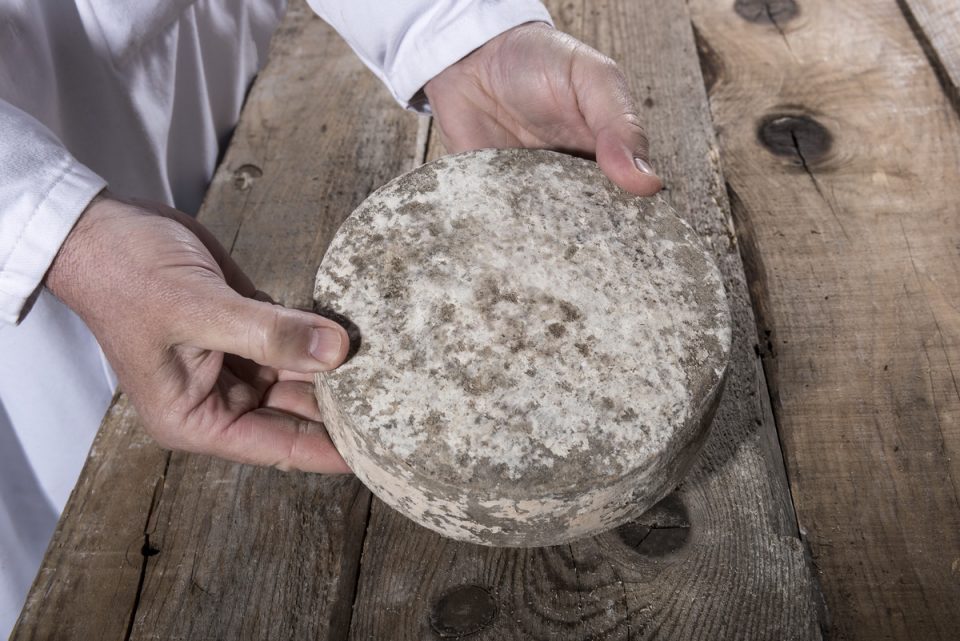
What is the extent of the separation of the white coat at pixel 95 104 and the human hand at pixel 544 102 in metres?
0.04

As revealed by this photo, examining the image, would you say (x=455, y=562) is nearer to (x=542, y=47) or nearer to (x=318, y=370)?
(x=318, y=370)

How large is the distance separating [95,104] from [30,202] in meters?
0.48

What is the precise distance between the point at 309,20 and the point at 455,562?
3.90ft

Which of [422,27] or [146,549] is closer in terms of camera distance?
[146,549]

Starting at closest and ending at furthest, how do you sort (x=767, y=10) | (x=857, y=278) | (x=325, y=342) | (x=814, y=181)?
(x=325, y=342) → (x=857, y=278) → (x=814, y=181) → (x=767, y=10)

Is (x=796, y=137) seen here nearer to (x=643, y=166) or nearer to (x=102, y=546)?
(x=643, y=166)

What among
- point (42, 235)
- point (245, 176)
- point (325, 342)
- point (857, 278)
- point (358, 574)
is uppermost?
point (42, 235)

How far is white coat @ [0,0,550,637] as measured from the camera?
127 cm

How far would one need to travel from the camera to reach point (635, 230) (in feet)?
3.32

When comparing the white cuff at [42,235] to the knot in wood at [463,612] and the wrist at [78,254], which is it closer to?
the wrist at [78,254]

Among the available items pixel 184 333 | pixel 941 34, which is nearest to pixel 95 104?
pixel 184 333

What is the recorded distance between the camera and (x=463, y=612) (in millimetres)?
970

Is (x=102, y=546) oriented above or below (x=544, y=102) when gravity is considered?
below

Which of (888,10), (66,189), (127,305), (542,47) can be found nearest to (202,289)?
(127,305)
